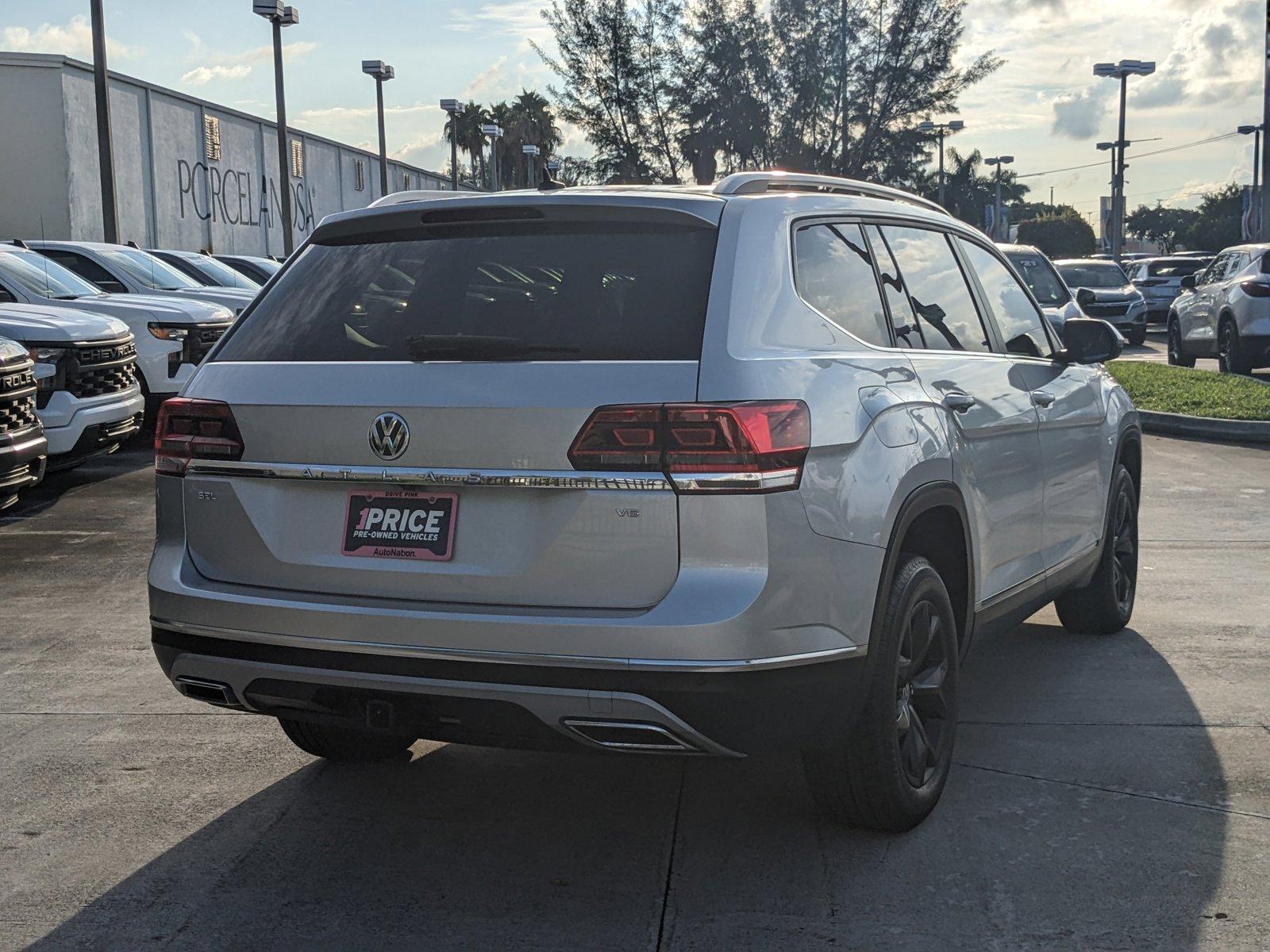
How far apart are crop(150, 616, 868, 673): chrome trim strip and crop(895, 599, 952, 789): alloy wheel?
0.43m

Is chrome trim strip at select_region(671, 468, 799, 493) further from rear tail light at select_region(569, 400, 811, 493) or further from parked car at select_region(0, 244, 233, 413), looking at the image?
parked car at select_region(0, 244, 233, 413)

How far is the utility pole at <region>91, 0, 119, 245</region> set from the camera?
23672 mm

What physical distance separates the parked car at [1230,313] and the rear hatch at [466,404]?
17.8 meters

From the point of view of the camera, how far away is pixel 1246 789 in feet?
15.1

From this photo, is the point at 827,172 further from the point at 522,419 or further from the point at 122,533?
the point at 522,419

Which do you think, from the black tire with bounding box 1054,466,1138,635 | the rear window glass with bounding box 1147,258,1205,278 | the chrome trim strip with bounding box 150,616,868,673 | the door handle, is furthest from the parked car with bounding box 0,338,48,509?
the rear window glass with bounding box 1147,258,1205,278

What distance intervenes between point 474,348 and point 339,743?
167cm

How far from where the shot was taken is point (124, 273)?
52.7 feet

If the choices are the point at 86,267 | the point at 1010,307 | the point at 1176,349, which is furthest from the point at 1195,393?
the point at 1010,307

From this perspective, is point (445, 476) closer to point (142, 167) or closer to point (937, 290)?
point (937, 290)

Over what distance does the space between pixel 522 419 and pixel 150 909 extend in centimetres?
153

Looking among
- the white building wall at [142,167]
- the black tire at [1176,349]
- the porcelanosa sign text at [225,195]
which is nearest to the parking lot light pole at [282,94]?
the white building wall at [142,167]

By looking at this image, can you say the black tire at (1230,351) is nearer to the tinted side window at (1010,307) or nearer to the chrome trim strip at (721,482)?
the tinted side window at (1010,307)

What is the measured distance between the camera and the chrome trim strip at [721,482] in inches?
138
